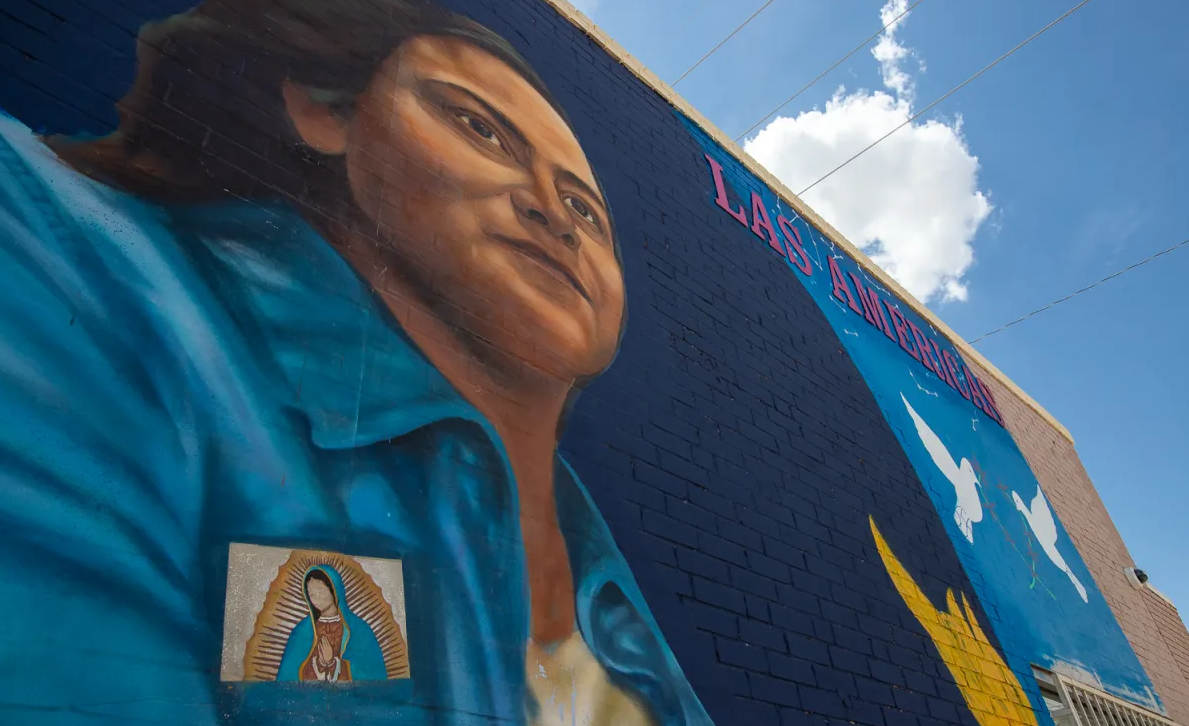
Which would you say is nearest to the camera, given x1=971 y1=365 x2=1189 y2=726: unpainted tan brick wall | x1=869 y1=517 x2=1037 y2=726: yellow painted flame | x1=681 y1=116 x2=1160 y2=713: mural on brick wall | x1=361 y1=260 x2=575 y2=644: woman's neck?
x1=361 y1=260 x2=575 y2=644: woman's neck

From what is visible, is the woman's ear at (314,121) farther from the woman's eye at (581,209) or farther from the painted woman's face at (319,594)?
the painted woman's face at (319,594)

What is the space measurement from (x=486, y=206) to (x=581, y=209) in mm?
873

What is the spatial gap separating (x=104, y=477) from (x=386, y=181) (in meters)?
1.85

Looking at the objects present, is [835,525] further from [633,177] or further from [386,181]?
[386,181]

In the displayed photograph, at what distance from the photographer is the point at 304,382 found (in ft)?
9.84

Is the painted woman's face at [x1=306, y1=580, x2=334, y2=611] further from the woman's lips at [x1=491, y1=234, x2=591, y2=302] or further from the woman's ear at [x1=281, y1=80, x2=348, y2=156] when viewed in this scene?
the woman's lips at [x1=491, y1=234, x2=591, y2=302]

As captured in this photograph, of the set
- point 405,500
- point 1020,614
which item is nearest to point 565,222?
point 405,500

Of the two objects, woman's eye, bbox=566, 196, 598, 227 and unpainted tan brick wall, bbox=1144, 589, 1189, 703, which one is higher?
woman's eye, bbox=566, 196, 598, 227

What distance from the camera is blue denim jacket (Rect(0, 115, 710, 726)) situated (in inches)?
86.3

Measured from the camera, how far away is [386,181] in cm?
374

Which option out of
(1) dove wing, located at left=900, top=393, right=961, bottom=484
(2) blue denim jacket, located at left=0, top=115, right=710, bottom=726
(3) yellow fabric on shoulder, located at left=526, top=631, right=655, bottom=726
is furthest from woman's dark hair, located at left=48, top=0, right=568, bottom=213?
(1) dove wing, located at left=900, top=393, right=961, bottom=484

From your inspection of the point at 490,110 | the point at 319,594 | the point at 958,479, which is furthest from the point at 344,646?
the point at 958,479

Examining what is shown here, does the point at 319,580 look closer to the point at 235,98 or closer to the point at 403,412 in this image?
the point at 403,412

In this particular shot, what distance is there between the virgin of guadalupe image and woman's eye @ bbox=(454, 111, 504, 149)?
2cm
